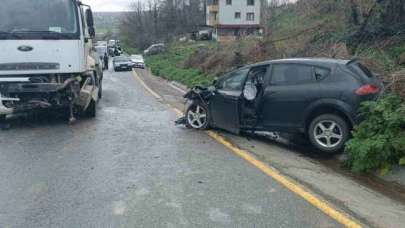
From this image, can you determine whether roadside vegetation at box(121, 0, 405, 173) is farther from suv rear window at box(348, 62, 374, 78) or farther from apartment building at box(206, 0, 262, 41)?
apartment building at box(206, 0, 262, 41)

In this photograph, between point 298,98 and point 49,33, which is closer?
point 298,98

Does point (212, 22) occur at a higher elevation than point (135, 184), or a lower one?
higher

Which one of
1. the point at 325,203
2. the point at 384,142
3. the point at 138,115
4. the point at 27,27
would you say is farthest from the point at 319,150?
the point at 27,27

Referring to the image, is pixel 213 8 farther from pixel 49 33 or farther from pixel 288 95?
pixel 288 95

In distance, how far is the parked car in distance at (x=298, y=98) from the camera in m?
8.10

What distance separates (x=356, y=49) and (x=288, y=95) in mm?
8164

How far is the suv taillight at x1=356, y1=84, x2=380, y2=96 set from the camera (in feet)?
26.1

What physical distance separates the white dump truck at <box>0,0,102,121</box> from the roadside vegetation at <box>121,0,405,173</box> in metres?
6.72

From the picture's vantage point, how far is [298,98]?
8625 millimetres

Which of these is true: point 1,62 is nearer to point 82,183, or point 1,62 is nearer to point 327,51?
point 82,183

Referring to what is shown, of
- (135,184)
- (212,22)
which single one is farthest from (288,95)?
(212,22)

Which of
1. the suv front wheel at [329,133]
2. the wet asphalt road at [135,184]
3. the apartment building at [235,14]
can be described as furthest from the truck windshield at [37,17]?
the apartment building at [235,14]

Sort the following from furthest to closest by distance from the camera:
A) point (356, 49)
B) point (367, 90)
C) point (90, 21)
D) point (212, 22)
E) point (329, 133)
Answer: point (212, 22)
point (356, 49)
point (90, 21)
point (329, 133)
point (367, 90)

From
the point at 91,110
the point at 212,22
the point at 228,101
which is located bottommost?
the point at 91,110
